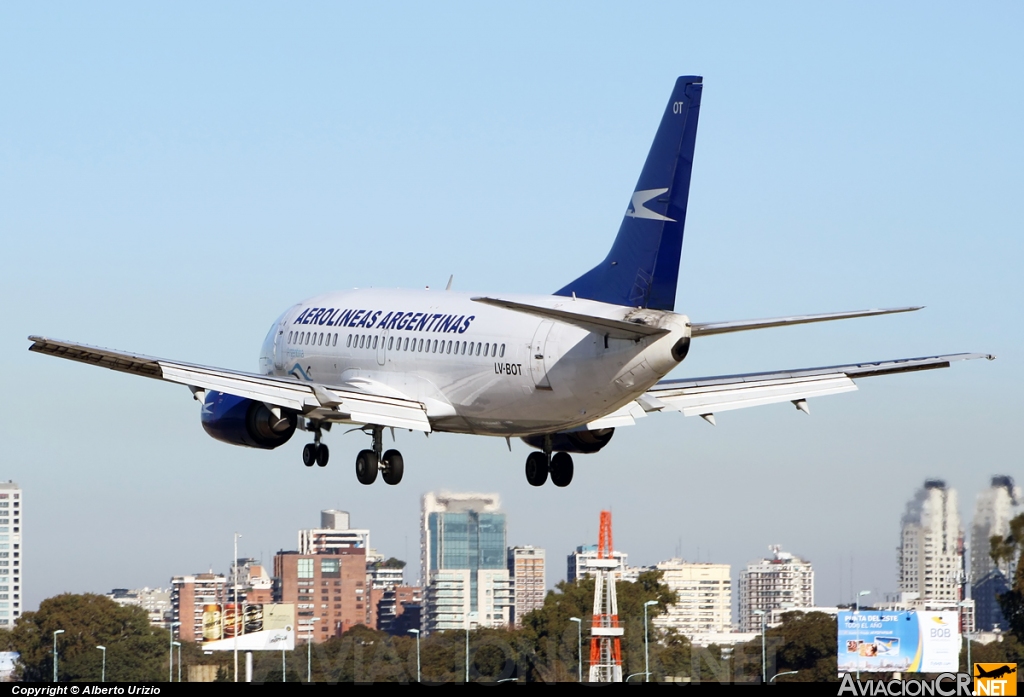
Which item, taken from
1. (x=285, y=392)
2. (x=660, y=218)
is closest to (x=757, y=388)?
(x=660, y=218)

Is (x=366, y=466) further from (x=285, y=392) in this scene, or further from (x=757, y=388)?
(x=757, y=388)

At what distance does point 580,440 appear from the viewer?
174 ft

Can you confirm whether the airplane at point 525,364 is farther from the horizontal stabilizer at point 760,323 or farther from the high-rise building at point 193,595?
the high-rise building at point 193,595

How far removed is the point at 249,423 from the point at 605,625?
42841 mm

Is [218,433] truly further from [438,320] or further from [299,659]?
[299,659]

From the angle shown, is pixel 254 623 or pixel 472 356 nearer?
pixel 472 356

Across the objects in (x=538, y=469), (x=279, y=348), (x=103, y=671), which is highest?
(x=279, y=348)

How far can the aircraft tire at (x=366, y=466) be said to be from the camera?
174 ft

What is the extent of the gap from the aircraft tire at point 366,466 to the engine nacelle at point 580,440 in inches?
192

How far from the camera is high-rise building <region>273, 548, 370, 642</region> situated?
105125 mm

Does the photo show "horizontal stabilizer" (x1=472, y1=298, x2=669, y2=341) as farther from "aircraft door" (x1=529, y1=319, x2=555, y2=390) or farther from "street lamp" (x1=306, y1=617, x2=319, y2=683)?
"street lamp" (x1=306, y1=617, x2=319, y2=683)

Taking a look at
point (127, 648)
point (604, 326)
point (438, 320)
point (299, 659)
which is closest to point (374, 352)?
point (438, 320)

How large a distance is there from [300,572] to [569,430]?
59238 millimetres

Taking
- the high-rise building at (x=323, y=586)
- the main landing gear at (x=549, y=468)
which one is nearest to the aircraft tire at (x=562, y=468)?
the main landing gear at (x=549, y=468)
